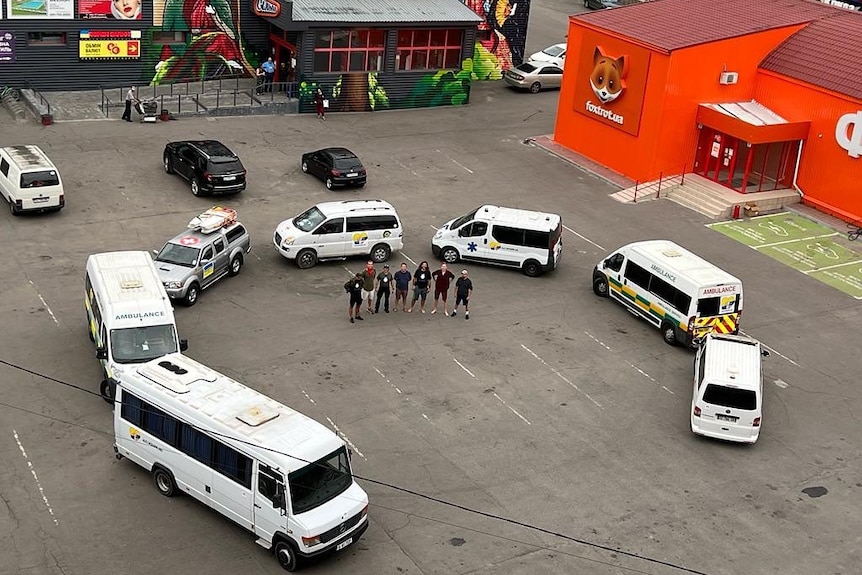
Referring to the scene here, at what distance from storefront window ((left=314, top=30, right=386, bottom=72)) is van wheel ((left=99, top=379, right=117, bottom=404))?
83.5 feet

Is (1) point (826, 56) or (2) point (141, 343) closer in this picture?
(2) point (141, 343)

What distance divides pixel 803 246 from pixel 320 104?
2068 centimetres

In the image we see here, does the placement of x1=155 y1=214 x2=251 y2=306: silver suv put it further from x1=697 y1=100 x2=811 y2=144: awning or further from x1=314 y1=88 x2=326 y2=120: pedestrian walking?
x1=697 y1=100 x2=811 y2=144: awning

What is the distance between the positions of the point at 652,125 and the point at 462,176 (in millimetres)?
7221

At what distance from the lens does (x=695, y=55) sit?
40438mm

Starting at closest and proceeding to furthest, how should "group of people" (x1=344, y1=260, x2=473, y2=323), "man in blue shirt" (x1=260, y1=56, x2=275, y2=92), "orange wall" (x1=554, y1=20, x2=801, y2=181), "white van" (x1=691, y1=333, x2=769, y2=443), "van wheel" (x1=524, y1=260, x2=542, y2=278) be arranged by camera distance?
"white van" (x1=691, y1=333, x2=769, y2=443), "group of people" (x1=344, y1=260, x2=473, y2=323), "van wheel" (x1=524, y1=260, x2=542, y2=278), "orange wall" (x1=554, y1=20, x2=801, y2=181), "man in blue shirt" (x1=260, y1=56, x2=275, y2=92)

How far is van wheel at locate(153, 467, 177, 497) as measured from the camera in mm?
21797

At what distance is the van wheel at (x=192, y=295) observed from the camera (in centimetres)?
3008

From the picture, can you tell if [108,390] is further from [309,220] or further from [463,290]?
[309,220]

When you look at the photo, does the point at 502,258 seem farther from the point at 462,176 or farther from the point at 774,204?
the point at 774,204

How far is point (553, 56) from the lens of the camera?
54.4 m

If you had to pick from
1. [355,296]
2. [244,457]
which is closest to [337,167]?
[355,296]

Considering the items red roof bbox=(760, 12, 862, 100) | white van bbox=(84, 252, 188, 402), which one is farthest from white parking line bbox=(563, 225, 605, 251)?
white van bbox=(84, 252, 188, 402)

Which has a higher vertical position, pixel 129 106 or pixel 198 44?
pixel 198 44
